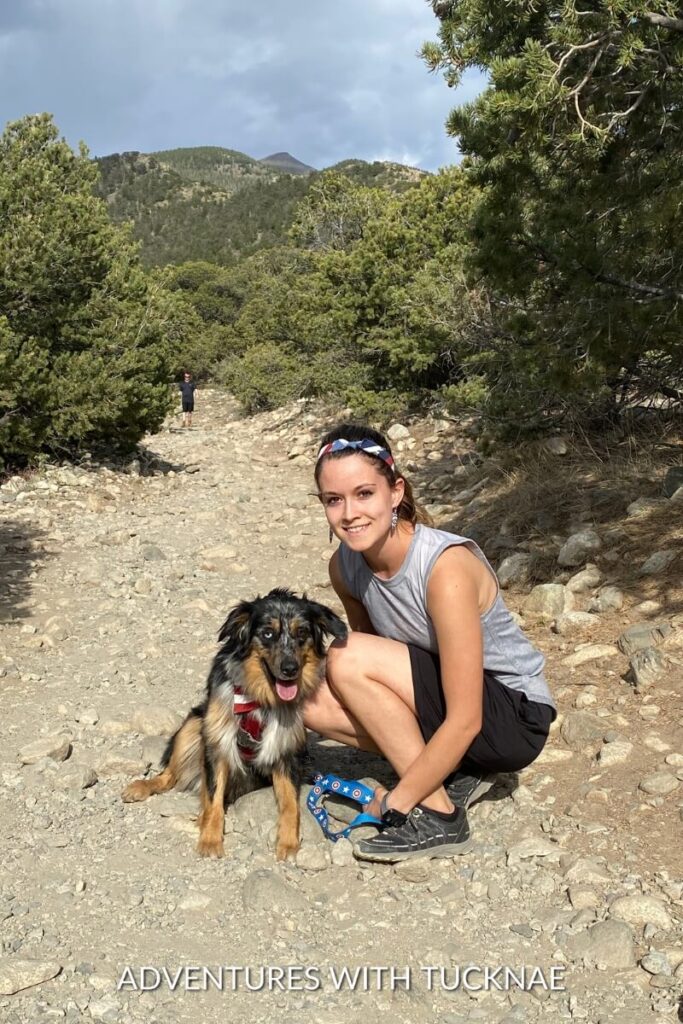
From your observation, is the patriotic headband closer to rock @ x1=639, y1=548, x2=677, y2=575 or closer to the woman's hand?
the woman's hand

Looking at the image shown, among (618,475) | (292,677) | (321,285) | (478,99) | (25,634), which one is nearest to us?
(292,677)

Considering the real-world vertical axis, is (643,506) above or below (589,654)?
above

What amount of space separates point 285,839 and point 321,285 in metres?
12.7

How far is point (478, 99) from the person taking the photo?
4332 millimetres

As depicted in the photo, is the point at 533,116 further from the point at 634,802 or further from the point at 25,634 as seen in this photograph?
the point at 25,634

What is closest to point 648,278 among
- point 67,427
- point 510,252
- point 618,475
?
point 510,252

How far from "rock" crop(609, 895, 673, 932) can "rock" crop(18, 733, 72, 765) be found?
96.3 inches

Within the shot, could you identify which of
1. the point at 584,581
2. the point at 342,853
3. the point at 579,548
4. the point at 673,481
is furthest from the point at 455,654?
the point at 673,481

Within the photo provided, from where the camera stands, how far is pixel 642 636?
173 inches

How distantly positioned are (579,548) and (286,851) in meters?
3.45

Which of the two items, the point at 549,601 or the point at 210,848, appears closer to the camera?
the point at 210,848

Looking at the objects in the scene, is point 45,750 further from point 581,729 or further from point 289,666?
point 581,729

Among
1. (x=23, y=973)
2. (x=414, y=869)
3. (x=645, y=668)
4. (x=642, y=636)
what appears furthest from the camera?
(x=642, y=636)

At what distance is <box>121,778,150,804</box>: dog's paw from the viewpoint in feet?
11.2
